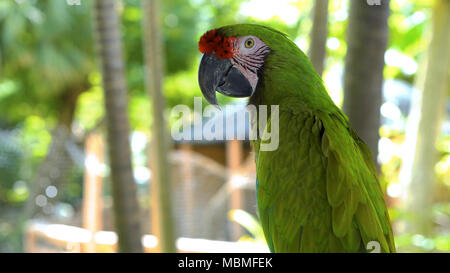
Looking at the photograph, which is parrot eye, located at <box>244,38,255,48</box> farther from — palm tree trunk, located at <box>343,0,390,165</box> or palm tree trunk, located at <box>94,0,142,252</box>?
palm tree trunk, located at <box>94,0,142,252</box>

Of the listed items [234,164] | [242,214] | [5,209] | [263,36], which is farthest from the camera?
[5,209]

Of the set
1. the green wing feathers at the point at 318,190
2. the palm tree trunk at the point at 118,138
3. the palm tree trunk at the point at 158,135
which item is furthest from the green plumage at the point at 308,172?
the palm tree trunk at the point at 118,138

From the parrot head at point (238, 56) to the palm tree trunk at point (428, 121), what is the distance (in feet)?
4.15

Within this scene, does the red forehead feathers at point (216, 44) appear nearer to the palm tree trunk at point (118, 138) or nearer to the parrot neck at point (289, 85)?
the parrot neck at point (289, 85)

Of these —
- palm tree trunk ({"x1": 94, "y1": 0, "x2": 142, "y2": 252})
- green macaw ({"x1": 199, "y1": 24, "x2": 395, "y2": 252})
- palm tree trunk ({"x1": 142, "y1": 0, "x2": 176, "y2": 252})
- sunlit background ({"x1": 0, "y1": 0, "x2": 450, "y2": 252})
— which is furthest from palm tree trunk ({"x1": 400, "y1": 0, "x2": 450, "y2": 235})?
green macaw ({"x1": 199, "y1": 24, "x2": 395, "y2": 252})

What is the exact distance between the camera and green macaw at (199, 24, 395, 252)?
0.52 metres

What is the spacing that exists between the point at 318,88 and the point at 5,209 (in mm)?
3958

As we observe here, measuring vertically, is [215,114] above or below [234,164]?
below

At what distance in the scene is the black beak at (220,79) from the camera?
0.54 metres

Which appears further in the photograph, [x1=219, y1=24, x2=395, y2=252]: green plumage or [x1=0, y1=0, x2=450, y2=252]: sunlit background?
[x1=0, y1=0, x2=450, y2=252]: sunlit background

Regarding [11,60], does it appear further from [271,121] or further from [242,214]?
[271,121]

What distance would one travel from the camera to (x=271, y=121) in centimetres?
54

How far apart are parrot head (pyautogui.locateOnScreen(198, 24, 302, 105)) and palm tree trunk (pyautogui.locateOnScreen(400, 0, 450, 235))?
127 cm
